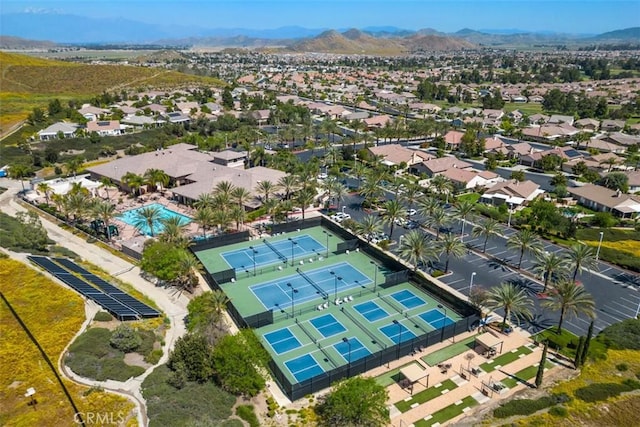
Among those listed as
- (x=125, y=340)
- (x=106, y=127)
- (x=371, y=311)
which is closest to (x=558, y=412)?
(x=371, y=311)

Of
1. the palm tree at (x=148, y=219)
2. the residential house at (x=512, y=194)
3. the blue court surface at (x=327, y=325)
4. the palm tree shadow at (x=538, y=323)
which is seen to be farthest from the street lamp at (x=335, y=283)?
the residential house at (x=512, y=194)

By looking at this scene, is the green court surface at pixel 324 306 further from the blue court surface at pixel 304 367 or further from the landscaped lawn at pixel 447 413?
the landscaped lawn at pixel 447 413

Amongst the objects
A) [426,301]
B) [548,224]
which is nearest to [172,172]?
[426,301]

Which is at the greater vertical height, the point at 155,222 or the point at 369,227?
the point at 369,227

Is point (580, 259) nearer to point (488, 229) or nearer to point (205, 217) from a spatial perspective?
point (488, 229)

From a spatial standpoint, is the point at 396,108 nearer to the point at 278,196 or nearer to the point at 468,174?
the point at 468,174

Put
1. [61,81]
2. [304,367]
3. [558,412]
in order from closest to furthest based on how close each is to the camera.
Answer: [558,412] → [304,367] → [61,81]
